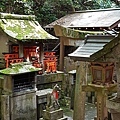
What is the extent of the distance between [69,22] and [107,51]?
12.2 m

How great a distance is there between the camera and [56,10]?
70.0 ft

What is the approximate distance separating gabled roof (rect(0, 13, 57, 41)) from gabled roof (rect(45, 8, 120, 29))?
257 centimetres

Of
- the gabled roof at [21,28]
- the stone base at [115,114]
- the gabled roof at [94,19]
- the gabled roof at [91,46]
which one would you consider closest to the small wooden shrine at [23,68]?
the gabled roof at [21,28]

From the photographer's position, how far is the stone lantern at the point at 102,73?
6.31 metres

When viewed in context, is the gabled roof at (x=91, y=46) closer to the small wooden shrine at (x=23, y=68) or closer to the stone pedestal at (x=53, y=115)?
the stone pedestal at (x=53, y=115)

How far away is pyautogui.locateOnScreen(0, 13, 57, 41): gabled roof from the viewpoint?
1324 cm

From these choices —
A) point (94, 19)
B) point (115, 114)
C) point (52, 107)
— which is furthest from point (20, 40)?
point (115, 114)

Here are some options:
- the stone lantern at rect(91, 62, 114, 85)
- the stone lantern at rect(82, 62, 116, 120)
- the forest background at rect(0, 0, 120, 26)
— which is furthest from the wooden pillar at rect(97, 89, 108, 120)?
the forest background at rect(0, 0, 120, 26)

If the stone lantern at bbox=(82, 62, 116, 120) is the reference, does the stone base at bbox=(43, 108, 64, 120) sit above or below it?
below

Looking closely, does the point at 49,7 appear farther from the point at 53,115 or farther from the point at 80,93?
the point at 53,115

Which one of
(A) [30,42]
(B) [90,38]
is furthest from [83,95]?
(A) [30,42]

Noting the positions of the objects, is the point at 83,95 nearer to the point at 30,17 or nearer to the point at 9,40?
the point at 9,40

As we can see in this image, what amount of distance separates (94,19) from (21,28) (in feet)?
16.0

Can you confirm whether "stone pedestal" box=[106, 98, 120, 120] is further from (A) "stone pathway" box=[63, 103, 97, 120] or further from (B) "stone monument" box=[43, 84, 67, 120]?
(A) "stone pathway" box=[63, 103, 97, 120]
